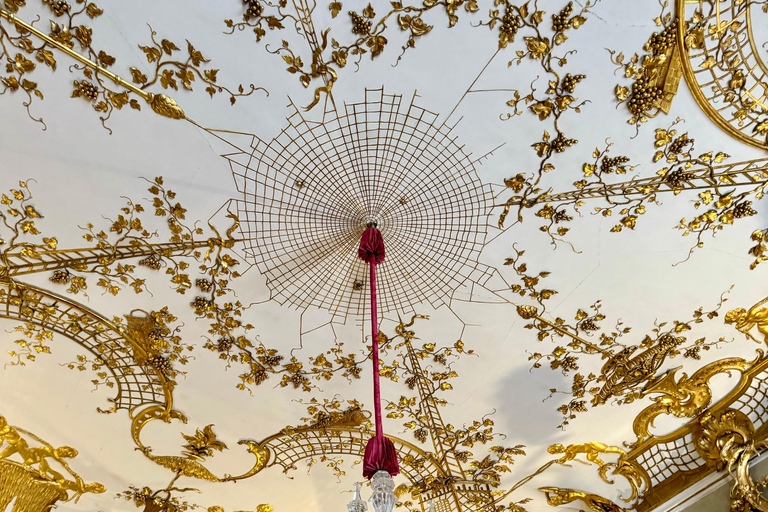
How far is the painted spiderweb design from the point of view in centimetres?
286

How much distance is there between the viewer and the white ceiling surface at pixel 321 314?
2648mm

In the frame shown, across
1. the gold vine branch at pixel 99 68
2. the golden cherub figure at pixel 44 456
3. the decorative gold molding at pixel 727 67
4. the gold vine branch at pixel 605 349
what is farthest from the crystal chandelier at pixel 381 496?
the golden cherub figure at pixel 44 456

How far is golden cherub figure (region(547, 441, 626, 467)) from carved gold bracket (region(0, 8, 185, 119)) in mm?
3523

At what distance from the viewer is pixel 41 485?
4426mm

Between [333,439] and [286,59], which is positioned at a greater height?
[286,59]

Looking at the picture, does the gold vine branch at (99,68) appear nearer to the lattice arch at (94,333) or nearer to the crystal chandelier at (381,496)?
the lattice arch at (94,333)

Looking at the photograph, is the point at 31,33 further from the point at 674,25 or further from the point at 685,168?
the point at 685,168

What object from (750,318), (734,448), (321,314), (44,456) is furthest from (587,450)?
(44,456)

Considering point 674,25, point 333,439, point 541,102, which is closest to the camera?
point 674,25

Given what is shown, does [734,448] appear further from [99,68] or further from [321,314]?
[99,68]

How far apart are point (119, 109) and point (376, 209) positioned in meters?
1.41

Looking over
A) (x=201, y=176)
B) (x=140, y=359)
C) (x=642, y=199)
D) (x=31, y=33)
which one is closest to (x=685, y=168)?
(x=642, y=199)

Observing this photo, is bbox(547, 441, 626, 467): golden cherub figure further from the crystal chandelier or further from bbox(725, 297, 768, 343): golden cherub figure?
the crystal chandelier

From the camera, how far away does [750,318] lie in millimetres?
3609
